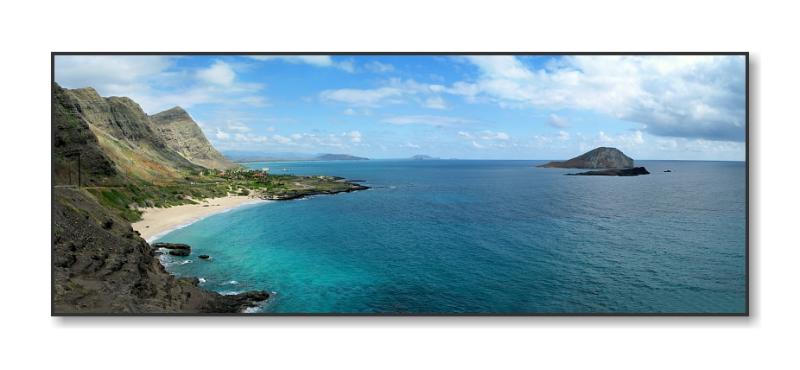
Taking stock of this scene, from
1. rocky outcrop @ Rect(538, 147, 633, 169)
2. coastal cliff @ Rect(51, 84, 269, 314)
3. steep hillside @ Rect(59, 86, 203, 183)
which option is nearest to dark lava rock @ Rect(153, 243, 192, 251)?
coastal cliff @ Rect(51, 84, 269, 314)

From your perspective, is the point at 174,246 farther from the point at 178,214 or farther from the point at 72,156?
the point at 72,156

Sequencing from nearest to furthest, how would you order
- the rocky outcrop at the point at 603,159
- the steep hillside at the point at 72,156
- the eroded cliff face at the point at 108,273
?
the eroded cliff face at the point at 108,273 < the steep hillside at the point at 72,156 < the rocky outcrop at the point at 603,159

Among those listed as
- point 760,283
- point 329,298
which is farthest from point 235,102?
point 760,283

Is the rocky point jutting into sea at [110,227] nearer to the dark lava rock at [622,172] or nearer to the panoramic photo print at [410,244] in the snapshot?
the panoramic photo print at [410,244]

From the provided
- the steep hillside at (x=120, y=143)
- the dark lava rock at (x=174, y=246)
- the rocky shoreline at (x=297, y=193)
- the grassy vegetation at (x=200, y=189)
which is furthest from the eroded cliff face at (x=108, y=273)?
the rocky shoreline at (x=297, y=193)

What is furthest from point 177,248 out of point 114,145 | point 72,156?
point 114,145

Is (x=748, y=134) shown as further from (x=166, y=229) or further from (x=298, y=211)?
(x=298, y=211)
